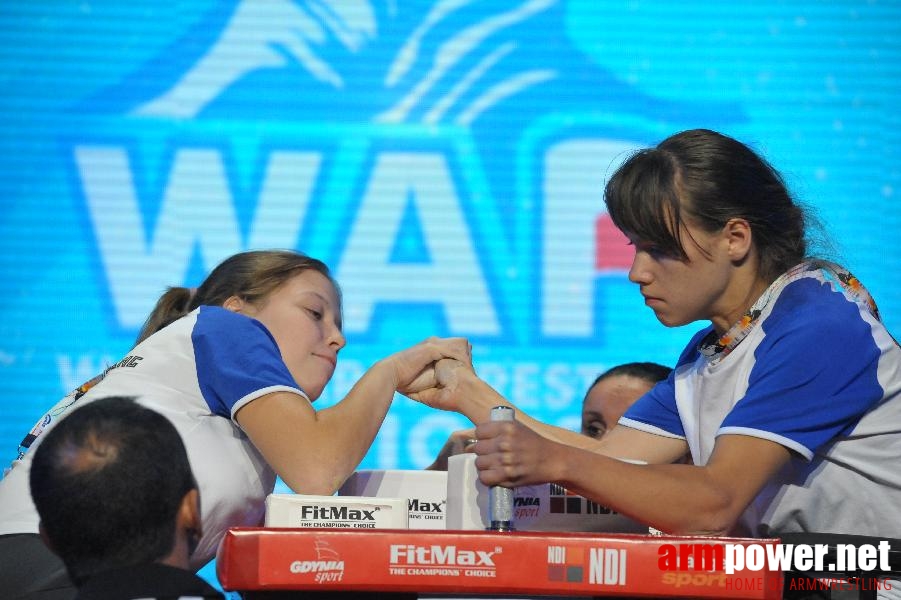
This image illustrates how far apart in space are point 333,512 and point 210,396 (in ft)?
1.60

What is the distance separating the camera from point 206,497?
1895 millimetres

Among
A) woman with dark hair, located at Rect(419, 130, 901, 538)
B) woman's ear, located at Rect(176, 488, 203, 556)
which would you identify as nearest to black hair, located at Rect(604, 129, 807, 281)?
woman with dark hair, located at Rect(419, 130, 901, 538)

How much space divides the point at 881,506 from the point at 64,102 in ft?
13.6

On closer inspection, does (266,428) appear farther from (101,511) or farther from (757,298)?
(757,298)

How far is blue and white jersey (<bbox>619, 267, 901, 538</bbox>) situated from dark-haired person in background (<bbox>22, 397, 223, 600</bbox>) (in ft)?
3.07

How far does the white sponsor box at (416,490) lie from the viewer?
2.16 m

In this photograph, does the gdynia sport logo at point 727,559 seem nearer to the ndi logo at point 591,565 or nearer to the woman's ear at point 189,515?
the ndi logo at point 591,565

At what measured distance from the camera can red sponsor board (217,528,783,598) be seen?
4.80 ft

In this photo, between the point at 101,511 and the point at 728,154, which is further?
the point at 728,154

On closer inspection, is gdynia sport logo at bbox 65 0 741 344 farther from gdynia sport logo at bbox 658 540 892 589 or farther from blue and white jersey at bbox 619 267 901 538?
gdynia sport logo at bbox 658 540 892 589

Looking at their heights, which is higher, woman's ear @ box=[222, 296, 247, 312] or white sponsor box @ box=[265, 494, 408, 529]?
woman's ear @ box=[222, 296, 247, 312]

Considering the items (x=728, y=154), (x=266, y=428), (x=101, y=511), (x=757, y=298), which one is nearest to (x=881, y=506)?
(x=757, y=298)

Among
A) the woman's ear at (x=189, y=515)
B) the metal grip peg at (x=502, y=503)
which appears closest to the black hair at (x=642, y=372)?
the metal grip peg at (x=502, y=503)

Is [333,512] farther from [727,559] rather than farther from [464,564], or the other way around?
[727,559]
